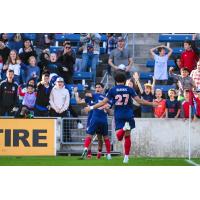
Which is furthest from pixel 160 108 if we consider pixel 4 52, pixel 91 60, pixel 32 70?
pixel 4 52

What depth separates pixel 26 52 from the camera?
65.4 ft

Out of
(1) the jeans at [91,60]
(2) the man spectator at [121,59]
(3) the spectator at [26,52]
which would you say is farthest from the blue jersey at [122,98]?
(3) the spectator at [26,52]

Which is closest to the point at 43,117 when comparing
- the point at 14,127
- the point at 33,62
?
the point at 14,127

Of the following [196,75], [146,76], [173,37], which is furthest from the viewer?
[173,37]

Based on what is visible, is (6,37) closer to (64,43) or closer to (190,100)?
(64,43)

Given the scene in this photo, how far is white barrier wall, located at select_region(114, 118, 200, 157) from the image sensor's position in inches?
659

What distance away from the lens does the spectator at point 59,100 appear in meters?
18.6

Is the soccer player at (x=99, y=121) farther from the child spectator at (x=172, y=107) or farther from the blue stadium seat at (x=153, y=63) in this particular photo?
the blue stadium seat at (x=153, y=63)

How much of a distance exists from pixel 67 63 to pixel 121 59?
156cm

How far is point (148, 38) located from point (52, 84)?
377 centimetres

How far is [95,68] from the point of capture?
2039 centimetres

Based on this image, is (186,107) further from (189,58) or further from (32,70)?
(32,70)

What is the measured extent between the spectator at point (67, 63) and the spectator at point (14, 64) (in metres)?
1.20

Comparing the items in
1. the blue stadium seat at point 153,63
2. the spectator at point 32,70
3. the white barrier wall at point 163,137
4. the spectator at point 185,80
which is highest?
the blue stadium seat at point 153,63
